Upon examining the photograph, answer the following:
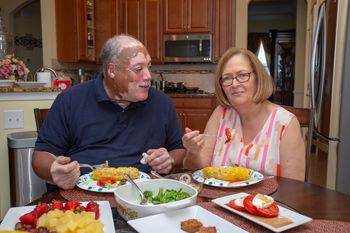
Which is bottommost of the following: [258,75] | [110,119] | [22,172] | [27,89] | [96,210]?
[22,172]

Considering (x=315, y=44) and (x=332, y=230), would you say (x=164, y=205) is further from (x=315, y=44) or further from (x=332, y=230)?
(x=315, y=44)

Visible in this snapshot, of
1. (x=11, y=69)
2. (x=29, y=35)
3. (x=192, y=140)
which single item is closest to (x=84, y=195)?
(x=192, y=140)

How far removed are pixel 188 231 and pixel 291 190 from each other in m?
0.53

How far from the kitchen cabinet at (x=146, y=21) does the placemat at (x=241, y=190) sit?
4117 mm

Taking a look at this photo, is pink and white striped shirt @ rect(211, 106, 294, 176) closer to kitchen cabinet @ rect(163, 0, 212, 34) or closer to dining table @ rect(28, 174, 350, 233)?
dining table @ rect(28, 174, 350, 233)

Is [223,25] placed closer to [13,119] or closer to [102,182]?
[13,119]

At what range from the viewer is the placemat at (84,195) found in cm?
105

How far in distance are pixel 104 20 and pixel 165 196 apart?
4.56 metres

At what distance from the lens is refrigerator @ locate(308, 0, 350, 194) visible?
2471 mm

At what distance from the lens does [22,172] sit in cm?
237

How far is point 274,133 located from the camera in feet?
5.00

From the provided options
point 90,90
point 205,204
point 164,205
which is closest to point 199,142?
point 205,204

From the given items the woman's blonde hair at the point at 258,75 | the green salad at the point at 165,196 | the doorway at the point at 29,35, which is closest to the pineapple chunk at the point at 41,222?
the green salad at the point at 165,196

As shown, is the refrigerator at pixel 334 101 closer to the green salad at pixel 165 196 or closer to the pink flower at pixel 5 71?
the green salad at pixel 165 196
